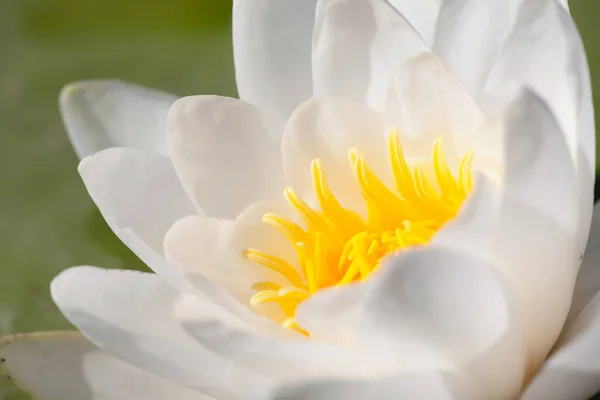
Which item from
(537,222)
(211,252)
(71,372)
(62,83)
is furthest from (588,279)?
(62,83)

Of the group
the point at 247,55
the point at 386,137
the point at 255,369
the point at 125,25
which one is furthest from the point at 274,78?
the point at 125,25

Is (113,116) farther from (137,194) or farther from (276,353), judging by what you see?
(276,353)

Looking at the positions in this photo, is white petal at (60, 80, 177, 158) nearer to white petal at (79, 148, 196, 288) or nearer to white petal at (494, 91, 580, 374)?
white petal at (79, 148, 196, 288)

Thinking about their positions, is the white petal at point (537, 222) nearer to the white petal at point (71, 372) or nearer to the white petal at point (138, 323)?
the white petal at point (138, 323)

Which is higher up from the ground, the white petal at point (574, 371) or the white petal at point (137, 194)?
the white petal at point (137, 194)

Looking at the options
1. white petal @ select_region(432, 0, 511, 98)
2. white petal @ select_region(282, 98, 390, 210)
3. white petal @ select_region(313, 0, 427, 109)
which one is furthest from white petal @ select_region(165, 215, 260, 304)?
white petal @ select_region(432, 0, 511, 98)

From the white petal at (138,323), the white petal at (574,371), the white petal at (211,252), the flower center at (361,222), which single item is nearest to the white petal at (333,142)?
the flower center at (361,222)
